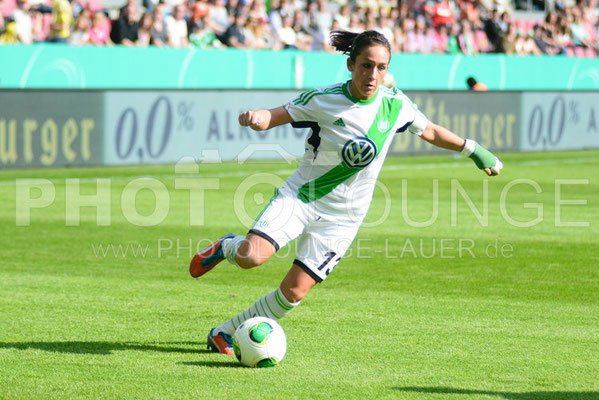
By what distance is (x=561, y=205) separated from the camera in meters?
14.4

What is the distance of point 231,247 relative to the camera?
251 inches

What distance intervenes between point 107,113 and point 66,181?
254 centimetres

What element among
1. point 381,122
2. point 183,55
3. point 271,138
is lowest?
point 271,138

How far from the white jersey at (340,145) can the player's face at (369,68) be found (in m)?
0.14

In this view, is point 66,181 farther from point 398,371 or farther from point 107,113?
point 398,371

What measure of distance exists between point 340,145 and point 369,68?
1.66 ft

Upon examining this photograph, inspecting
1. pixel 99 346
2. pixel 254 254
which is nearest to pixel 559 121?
pixel 254 254

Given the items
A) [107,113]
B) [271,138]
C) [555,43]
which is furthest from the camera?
[555,43]

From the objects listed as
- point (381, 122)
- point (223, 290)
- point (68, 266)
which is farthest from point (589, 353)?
point (68, 266)

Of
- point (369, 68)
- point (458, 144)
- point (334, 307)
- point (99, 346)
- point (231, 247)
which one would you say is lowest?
point (334, 307)

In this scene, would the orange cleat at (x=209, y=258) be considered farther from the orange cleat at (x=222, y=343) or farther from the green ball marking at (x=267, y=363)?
the green ball marking at (x=267, y=363)

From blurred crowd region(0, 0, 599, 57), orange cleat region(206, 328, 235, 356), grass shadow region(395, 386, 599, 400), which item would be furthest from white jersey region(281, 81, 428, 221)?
blurred crowd region(0, 0, 599, 57)

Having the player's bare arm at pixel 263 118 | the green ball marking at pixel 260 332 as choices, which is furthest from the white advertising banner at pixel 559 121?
the green ball marking at pixel 260 332

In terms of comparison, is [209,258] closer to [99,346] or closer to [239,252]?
[239,252]
